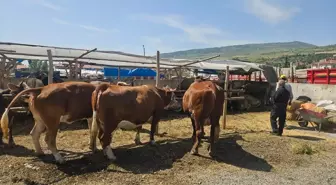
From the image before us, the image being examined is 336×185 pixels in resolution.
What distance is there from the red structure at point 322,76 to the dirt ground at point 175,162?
22.5ft

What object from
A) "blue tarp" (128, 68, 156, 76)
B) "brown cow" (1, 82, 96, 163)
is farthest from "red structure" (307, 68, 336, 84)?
"brown cow" (1, 82, 96, 163)

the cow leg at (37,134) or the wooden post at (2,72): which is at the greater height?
the wooden post at (2,72)

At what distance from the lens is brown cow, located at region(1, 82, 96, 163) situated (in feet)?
21.0

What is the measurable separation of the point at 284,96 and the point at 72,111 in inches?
251

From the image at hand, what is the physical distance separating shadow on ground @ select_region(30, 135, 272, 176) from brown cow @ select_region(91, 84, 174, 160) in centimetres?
35

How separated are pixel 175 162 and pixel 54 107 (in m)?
2.71

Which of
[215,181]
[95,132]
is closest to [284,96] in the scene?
[215,181]

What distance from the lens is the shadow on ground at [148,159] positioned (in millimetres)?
6098

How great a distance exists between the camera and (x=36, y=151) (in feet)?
22.4

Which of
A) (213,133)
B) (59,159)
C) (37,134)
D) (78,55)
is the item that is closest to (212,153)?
(213,133)

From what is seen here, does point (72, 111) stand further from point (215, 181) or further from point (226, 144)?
point (226, 144)

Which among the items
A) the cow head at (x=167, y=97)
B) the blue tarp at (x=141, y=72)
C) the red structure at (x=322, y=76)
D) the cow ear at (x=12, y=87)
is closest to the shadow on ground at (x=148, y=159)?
the cow head at (x=167, y=97)

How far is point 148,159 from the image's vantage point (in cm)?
674

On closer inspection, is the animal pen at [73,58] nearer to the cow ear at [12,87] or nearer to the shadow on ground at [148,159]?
the cow ear at [12,87]
